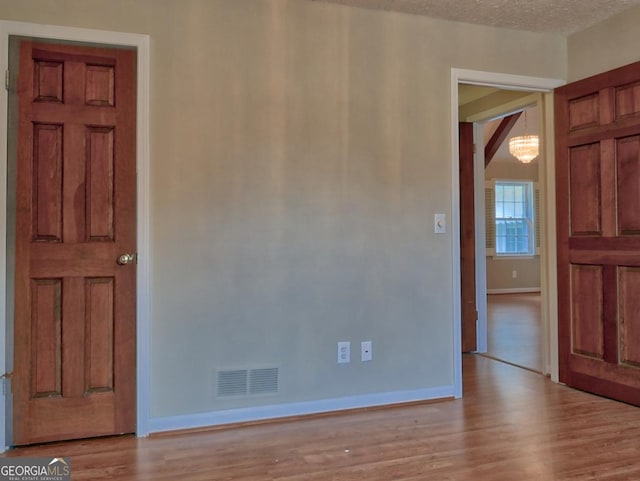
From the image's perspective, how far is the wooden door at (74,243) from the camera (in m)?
2.53

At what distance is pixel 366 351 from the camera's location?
3076 mm

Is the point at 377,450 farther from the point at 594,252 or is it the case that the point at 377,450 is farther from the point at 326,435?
the point at 594,252

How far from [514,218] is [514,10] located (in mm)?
7447

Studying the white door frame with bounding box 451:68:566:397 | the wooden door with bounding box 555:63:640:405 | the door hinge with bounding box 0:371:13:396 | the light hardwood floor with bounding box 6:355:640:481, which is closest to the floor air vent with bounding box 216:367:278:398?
the light hardwood floor with bounding box 6:355:640:481

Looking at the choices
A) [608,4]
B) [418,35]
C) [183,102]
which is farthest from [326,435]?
[608,4]

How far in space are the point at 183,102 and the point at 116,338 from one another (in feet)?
4.40

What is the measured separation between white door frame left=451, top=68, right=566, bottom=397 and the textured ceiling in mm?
333

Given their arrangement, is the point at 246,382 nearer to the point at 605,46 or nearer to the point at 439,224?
the point at 439,224

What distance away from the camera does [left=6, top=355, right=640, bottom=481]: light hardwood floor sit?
2186mm

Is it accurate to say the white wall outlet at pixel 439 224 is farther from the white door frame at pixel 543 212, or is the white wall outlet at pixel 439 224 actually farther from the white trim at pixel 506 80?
the white trim at pixel 506 80

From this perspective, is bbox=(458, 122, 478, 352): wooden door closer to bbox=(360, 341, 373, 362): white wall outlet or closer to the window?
bbox=(360, 341, 373, 362): white wall outlet

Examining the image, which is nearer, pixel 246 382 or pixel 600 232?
pixel 246 382

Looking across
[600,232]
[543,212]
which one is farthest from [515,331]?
[600,232]

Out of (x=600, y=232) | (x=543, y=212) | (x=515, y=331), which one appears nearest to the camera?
(x=600, y=232)
